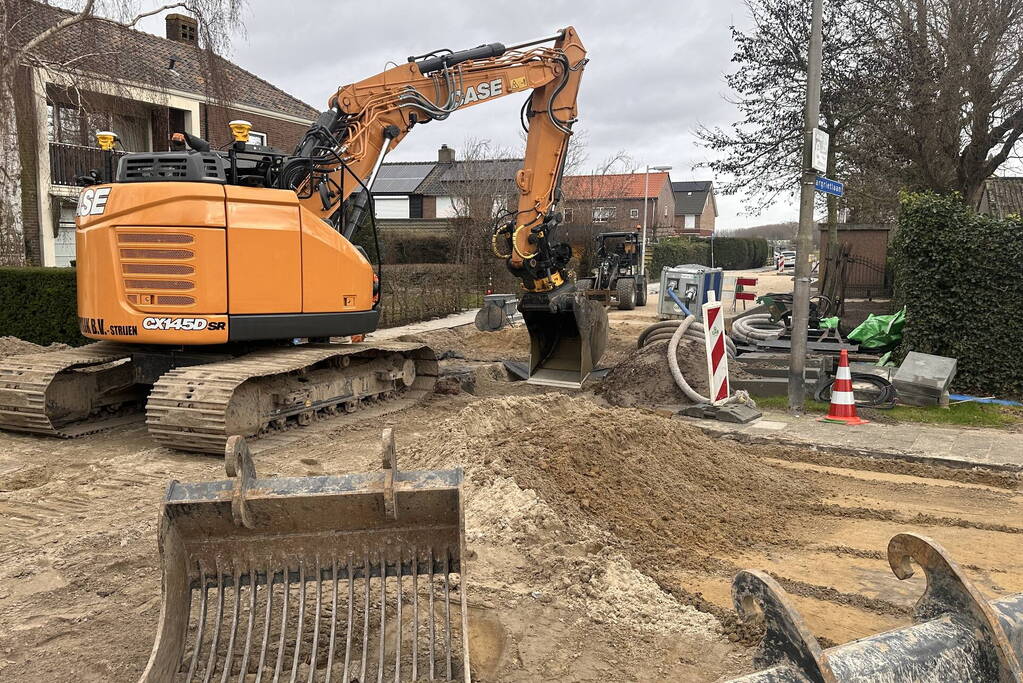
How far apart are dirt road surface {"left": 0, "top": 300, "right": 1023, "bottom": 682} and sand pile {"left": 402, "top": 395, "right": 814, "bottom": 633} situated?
0.01 metres

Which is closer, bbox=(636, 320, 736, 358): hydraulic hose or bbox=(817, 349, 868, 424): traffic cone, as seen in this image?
bbox=(817, 349, 868, 424): traffic cone

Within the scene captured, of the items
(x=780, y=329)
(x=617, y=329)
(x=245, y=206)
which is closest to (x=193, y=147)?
(x=245, y=206)

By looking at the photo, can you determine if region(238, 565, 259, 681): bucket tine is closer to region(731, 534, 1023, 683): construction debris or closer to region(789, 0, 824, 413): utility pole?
region(731, 534, 1023, 683): construction debris

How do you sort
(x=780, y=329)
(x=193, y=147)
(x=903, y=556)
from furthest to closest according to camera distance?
(x=780, y=329) < (x=193, y=147) < (x=903, y=556)

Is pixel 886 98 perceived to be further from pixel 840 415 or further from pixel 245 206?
pixel 245 206

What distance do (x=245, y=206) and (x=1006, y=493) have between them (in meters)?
6.51

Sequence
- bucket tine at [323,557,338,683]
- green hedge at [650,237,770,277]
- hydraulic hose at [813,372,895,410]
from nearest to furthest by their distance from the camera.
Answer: bucket tine at [323,557,338,683]
hydraulic hose at [813,372,895,410]
green hedge at [650,237,770,277]

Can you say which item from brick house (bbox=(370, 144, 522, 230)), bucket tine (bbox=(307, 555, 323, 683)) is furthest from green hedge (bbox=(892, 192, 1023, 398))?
brick house (bbox=(370, 144, 522, 230))

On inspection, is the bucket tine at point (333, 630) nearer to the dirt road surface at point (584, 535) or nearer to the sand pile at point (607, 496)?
the dirt road surface at point (584, 535)

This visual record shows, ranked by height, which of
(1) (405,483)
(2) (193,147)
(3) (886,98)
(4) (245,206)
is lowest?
(1) (405,483)

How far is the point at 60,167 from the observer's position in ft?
62.1

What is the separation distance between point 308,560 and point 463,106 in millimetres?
6733

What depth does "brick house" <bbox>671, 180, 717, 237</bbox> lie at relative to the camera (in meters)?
70.8

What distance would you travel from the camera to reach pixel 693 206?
7112 centimetres
